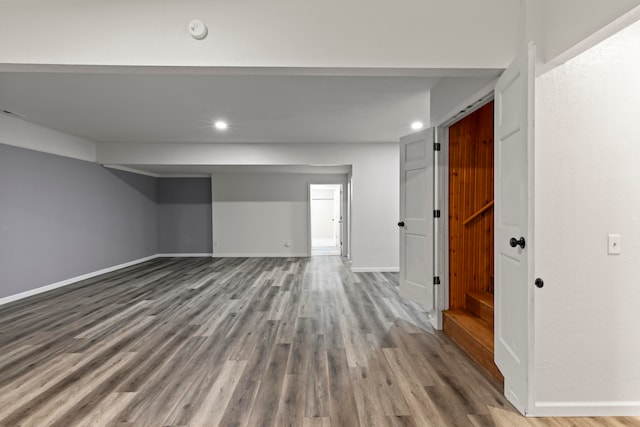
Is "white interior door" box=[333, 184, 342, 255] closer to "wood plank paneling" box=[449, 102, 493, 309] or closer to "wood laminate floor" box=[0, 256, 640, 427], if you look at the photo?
"wood laminate floor" box=[0, 256, 640, 427]

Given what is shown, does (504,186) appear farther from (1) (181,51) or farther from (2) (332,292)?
(2) (332,292)

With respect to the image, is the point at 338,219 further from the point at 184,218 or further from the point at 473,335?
the point at 473,335

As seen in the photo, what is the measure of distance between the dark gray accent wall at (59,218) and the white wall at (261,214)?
196 cm

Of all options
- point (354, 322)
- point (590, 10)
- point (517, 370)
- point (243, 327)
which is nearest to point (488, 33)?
point (590, 10)

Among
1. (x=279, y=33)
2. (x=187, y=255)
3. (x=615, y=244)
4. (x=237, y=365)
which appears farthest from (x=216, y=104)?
(x=187, y=255)

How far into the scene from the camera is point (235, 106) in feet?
12.5

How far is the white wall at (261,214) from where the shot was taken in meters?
8.05

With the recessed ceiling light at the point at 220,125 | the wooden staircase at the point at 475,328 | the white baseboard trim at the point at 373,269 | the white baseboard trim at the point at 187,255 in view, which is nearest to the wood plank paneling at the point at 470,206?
the wooden staircase at the point at 475,328

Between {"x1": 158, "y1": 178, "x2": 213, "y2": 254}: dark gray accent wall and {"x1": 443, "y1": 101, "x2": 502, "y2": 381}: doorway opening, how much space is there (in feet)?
21.8

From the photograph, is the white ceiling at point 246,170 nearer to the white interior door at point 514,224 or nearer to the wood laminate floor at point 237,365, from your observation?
the wood laminate floor at point 237,365

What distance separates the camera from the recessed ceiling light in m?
4.51

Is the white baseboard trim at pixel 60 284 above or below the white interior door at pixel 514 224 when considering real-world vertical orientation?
below

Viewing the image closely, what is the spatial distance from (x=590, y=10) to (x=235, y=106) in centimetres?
329

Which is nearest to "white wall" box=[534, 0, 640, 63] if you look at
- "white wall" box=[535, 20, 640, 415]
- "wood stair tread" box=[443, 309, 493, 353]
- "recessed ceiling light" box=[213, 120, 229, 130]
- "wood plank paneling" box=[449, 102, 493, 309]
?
"white wall" box=[535, 20, 640, 415]
